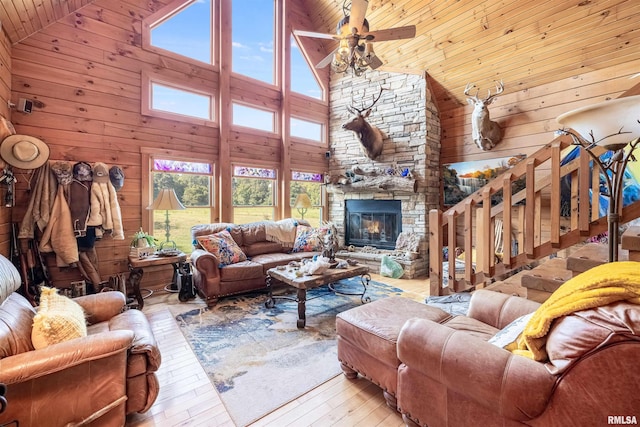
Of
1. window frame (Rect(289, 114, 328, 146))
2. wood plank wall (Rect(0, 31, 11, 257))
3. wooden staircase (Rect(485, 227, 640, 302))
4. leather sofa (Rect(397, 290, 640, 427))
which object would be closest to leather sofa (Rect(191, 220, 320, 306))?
wood plank wall (Rect(0, 31, 11, 257))

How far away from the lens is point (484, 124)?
4.40 meters

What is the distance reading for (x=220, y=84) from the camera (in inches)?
192

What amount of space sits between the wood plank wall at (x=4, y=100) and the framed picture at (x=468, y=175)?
245 inches

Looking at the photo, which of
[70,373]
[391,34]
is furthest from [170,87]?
[70,373]

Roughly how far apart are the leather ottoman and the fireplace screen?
3.34 m

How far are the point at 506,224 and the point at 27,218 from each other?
5.05 m

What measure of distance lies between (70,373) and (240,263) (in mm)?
2476

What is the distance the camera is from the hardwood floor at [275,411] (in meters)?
1.68

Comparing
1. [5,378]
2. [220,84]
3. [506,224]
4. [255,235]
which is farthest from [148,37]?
[506,224]

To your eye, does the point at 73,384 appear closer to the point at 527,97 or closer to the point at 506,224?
the point at 506,224

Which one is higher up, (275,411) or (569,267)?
(569,267)

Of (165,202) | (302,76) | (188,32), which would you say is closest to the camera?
(165,202)

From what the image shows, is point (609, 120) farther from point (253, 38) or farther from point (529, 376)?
point (253, 38)

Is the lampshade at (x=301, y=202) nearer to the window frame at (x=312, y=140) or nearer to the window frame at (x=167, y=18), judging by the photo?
the window frame at (x=312, y=140)
